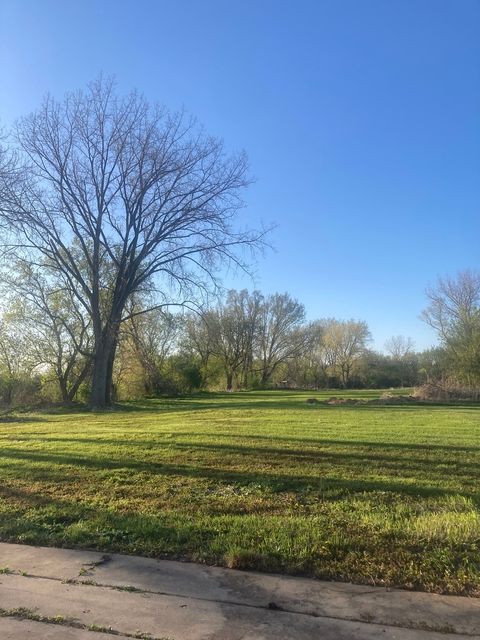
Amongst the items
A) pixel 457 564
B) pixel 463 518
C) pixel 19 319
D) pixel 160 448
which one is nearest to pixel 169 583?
pixel 457 564

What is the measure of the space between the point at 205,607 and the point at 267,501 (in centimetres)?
303

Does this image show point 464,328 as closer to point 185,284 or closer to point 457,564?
point 185,284

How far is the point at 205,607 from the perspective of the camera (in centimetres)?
373

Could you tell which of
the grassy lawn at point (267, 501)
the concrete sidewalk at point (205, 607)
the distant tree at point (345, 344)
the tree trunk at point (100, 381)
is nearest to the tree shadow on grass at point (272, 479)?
the grassy lawn at point (267, 501)

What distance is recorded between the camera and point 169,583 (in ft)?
13.6

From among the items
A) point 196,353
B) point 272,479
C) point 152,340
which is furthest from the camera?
point 196,353

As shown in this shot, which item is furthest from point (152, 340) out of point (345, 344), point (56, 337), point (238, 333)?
point (345, 344)

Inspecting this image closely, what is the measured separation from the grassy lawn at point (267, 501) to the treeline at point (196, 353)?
16750 mm

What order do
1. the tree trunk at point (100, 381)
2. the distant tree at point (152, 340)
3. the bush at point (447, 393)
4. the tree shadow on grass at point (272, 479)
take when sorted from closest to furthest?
the tree shadow on grass at point (272, 479) → the tree trunk at point (100, 381) → the distant tree at point (152, 340) → the bush at point (447, 393)

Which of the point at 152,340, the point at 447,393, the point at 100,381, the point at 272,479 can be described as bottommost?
the point at 272,479

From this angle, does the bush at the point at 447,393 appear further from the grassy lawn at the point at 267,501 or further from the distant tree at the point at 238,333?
the distant tree at the point at 238,333

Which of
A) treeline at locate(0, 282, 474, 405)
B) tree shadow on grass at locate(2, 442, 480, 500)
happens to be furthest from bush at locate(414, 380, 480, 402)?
tree shadow on grass at locate(2, 442, 480, 500)

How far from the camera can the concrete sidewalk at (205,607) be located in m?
3.38

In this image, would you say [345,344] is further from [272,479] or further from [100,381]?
[272,479]
